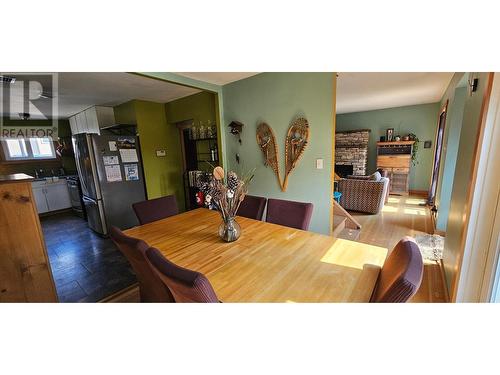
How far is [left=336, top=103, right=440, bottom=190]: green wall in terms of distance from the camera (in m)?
5.64

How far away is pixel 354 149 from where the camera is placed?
264 inches

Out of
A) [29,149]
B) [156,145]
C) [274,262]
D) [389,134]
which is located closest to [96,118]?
[156,145]

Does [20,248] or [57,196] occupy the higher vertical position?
[20,248]

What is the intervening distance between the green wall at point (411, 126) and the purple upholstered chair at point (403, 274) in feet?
21.3

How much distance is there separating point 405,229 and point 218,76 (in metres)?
3.64

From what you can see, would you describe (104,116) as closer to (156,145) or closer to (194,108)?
(156,145)

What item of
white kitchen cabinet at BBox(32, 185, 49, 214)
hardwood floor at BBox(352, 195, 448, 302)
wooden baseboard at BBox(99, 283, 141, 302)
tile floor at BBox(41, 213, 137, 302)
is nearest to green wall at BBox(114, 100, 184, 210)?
tile floor at BBox(41, 213, 137, 302)

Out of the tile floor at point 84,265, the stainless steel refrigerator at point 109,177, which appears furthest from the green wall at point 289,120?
the tile floor at point 84,265

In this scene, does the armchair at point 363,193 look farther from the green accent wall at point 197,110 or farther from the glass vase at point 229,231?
the glass vase at point 229,231
